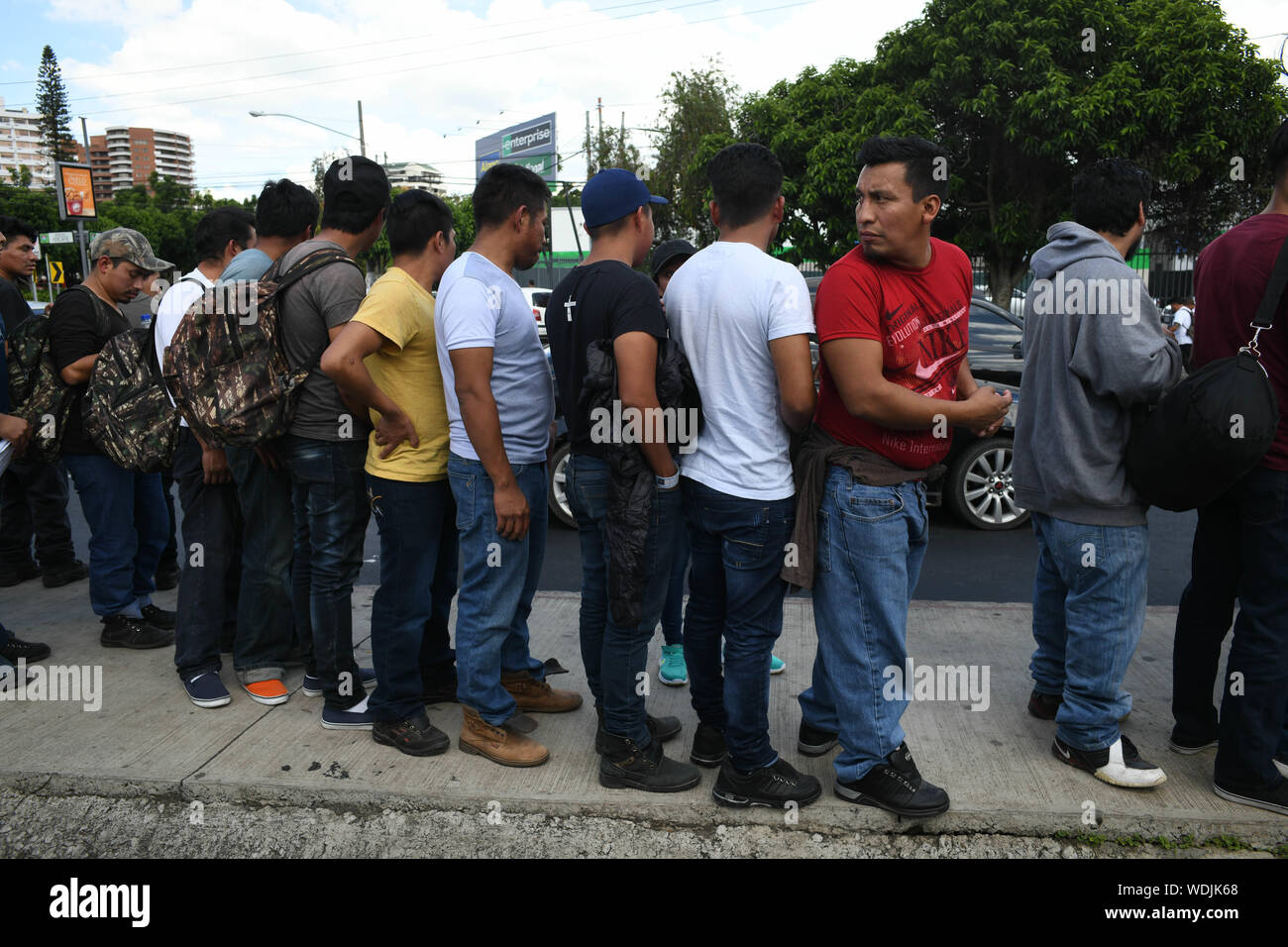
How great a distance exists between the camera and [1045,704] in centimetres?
353

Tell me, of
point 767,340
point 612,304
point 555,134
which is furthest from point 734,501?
point 555,134

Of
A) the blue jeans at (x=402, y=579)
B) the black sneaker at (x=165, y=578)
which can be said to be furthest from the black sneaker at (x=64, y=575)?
the blue jeans at (x=402, y=579)

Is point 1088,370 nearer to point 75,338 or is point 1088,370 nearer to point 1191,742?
point 1191,742

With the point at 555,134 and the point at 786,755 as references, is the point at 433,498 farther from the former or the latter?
the point at 555,134

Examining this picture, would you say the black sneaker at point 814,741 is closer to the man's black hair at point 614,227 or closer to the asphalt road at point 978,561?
the man's black hair at point 614,227

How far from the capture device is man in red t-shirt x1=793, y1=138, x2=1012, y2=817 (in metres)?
2.69

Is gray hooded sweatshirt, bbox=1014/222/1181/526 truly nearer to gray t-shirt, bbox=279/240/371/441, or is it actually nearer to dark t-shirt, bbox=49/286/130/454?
gray t-shirt, bbox=279/240/371/441

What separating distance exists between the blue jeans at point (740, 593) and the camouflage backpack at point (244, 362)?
1.57m

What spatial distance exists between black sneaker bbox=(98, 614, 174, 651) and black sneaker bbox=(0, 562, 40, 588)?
59.3 inches

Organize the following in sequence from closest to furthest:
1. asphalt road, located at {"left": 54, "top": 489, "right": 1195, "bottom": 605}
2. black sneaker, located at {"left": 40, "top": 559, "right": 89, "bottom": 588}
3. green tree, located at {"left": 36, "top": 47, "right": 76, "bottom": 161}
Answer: asphalt road, located at {"left": 54, "top": 489, "right": 1195, "bottom": 605}
black sneaker, located at {"left": 40, "top": 559, "right": 89, "bottom": 588}
green tree, located at {"left": 36, "top": 47, "right": 76, "bottom": 161}

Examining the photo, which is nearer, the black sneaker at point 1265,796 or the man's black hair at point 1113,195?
the black sneaker at point 1265,796

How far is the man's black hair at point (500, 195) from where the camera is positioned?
3150 mm

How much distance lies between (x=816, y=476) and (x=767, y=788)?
98 centimetres

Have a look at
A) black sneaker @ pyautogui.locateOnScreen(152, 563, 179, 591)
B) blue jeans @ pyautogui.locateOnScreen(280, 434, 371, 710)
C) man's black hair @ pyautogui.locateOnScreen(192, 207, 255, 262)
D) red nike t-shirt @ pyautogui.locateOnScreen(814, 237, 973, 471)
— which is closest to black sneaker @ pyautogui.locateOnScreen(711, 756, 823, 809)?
red nike t-shirt @ pyautogui.locateOnScreen(814, 237, 973, 471)
